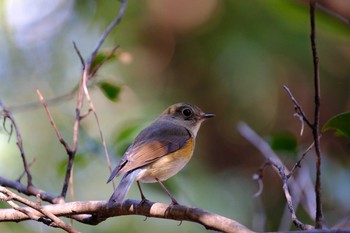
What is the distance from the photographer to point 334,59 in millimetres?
6754

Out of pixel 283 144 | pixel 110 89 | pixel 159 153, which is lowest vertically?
pixel 283 144

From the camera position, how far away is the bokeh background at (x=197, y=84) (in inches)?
238

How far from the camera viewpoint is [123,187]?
2.84 m

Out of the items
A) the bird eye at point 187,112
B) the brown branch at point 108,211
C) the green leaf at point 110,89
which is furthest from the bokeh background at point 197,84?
the brown branch at point 108,211

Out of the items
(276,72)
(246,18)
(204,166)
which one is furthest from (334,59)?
(204,166)

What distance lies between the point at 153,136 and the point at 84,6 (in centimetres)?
405

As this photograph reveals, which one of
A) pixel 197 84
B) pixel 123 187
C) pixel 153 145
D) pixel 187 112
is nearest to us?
pixel 123 187

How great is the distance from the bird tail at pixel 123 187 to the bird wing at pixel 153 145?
0.04m

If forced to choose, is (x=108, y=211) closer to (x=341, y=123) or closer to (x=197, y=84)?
(x=341, y=123)

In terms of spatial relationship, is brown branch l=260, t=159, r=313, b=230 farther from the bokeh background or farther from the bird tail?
the bokeh background

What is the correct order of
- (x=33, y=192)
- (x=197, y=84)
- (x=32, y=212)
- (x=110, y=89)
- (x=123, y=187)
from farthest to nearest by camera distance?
1. (x=197, y=84)
2. (x=110, y=89)
3. (x=33, y=192)
4. (x=123, y=187)
5. (x=32, y=212)

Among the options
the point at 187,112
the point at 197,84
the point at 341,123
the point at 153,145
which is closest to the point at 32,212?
the point at 153,145

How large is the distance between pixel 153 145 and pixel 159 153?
12 centimetres

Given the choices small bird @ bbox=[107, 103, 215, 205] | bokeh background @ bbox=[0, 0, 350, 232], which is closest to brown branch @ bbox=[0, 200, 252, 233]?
small bird @ bbox=[107, 103, 215, 205]
